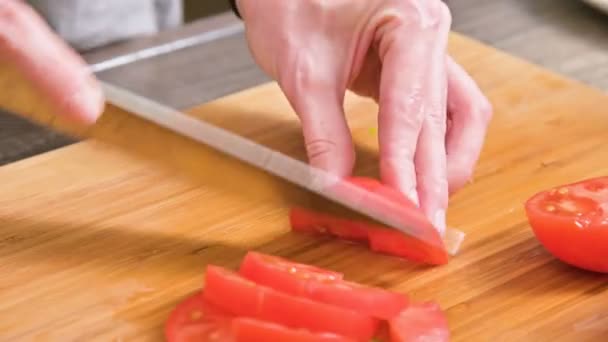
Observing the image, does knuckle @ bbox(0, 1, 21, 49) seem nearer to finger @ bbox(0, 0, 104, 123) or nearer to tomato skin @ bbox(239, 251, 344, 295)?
finger @ bbox(0, 0, 104, 123)

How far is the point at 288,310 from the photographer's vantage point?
4.20ft

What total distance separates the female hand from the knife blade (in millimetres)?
73

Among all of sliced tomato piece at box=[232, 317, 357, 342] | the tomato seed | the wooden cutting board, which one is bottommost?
the wooden cutting board

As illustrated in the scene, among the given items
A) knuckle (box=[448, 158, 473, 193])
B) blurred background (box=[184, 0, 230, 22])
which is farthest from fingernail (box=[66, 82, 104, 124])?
blurred background (box=[184, 0, 230, 22])

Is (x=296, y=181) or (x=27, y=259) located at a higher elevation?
(x=296, y=181)

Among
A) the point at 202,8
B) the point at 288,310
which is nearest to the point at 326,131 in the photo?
the point at 288,310

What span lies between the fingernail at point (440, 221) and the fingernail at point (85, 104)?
1.82ft

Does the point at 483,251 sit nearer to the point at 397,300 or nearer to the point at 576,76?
the point at 397,300

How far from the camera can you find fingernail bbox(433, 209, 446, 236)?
149 cm

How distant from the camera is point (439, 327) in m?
1.30

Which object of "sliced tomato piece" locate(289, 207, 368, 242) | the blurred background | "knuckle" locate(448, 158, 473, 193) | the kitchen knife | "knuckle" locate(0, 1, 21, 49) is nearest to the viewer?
"knuckle" locate(0, 1, 21, 49)

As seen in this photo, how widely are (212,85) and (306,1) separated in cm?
36

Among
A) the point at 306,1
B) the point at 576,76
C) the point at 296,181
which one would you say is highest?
the point at 306,1

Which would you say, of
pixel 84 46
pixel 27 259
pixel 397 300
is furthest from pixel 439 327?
pixel 84 46
